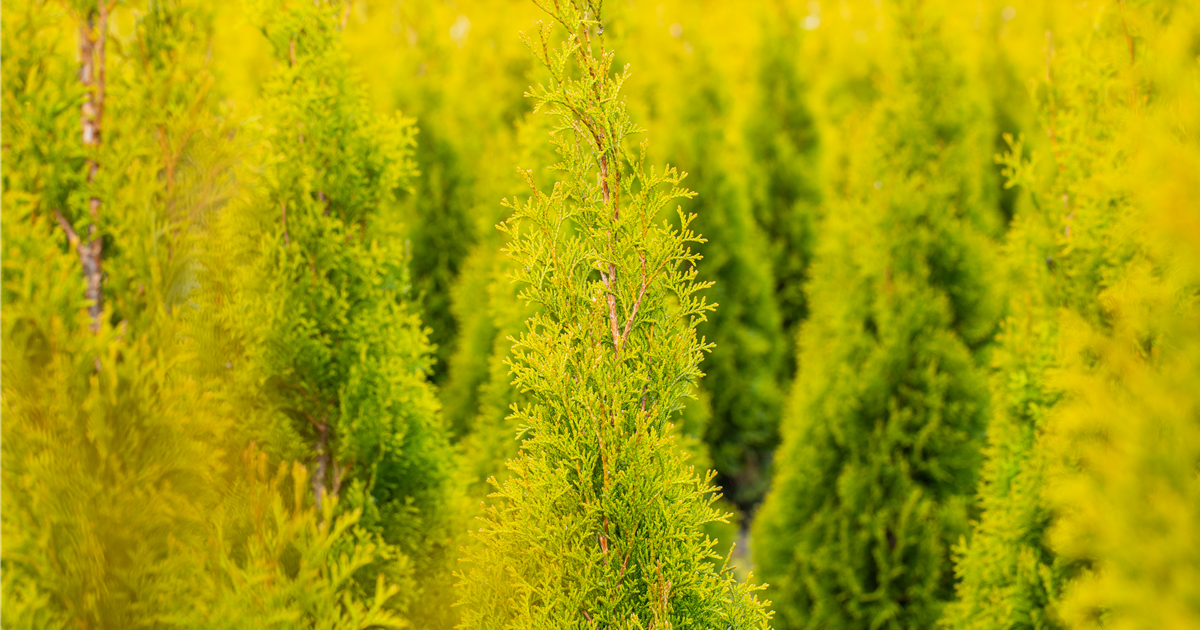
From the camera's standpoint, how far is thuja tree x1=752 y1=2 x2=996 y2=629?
6.32m

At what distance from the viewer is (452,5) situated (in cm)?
1580

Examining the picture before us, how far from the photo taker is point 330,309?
139 inches

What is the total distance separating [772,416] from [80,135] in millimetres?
9192

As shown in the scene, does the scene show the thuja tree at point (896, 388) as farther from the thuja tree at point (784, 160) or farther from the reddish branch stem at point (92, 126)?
the reddish branch stem at point (92, 126)

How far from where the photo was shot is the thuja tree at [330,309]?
345cm

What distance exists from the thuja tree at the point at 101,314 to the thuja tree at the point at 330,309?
0.27 meters

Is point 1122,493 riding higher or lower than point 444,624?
higher

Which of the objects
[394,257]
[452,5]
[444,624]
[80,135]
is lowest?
[444,624]

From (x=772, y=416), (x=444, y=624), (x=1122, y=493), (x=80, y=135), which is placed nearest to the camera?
(x=1122, y=493)

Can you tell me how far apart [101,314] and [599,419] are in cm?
221

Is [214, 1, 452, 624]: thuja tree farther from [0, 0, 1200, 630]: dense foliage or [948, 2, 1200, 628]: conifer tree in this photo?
[948, 2, 1200, 628]: conifer tree

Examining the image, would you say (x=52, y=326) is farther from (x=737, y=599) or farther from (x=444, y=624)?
(x=737, y=599)

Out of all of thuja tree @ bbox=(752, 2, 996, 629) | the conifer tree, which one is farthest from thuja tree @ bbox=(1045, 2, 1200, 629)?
thuja tree @ bbox=(752, 2, 996, 629)

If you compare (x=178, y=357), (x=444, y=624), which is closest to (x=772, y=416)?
(x=444, y=624)
